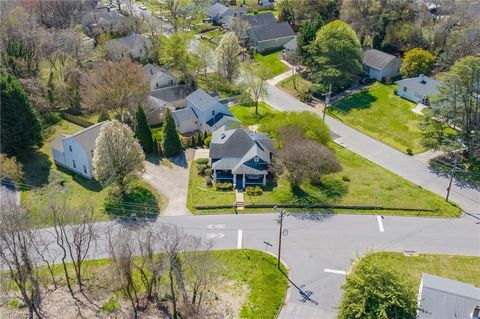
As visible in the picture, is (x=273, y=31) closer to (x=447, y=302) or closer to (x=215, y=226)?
(x=215, y=226)

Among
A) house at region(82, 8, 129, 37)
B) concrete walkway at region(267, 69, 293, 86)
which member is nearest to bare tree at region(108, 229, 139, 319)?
concrete walkway at region(267, 69, 293, 86)

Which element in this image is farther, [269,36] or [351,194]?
[269,36]

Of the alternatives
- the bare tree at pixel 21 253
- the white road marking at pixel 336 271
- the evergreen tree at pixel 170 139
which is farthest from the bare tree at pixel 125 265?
the evergreen tree at pixel 170 139

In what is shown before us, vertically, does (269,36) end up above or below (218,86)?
above

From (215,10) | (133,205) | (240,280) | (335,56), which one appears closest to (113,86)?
(133,205)

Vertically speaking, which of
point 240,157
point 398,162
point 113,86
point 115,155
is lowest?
point 398,162

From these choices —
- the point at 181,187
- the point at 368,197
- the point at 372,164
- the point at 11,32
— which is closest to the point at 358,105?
the point at 372,164

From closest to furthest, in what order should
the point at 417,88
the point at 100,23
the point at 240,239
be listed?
the point at 240,239 → the point at 417,88 → the point at 100,23

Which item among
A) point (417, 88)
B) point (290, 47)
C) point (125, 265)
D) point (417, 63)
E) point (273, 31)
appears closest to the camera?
point (125, 265)

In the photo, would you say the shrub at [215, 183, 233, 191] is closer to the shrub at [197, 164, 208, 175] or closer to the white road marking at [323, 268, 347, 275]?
the shrub at [197, 164, 208, 175]
